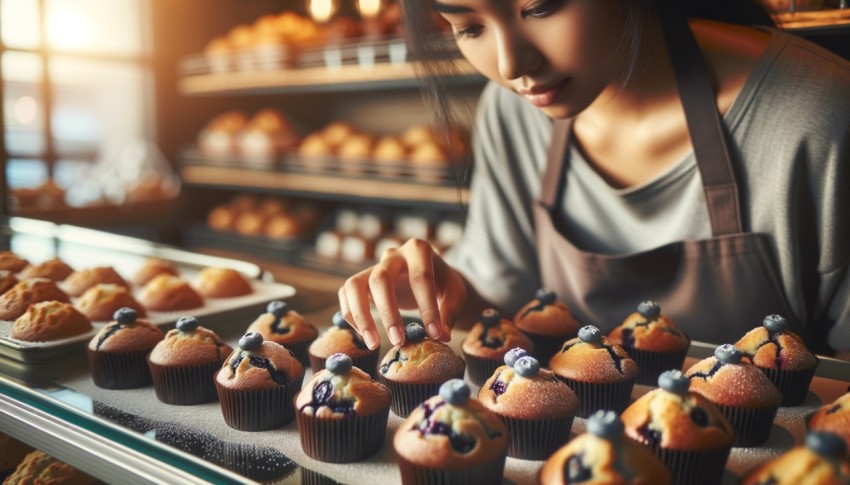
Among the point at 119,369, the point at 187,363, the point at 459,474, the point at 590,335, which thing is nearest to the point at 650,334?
the point at 590,335

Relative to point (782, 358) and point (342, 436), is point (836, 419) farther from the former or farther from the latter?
point (342, 436)

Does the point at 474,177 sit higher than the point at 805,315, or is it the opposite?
the point at 474,177

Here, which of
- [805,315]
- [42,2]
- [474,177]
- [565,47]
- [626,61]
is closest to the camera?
[565,47]

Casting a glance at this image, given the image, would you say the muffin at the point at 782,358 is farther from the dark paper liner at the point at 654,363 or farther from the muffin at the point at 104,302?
the muffin at the point at 104,302

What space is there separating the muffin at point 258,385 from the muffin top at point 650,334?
0.65 m

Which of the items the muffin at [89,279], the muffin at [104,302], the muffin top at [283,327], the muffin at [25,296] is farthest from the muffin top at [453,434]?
the muffin at [89,279]

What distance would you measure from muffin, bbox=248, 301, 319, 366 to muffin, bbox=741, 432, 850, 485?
93cm

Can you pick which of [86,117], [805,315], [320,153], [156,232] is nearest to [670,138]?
[805,315]

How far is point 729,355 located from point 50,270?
5.50ft

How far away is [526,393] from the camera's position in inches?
41.5

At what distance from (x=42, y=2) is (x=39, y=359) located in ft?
11.3

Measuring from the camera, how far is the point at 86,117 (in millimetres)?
5195

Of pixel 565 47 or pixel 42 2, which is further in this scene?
pixel 42 2

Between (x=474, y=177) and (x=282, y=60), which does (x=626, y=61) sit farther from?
(x=282, y=60)
